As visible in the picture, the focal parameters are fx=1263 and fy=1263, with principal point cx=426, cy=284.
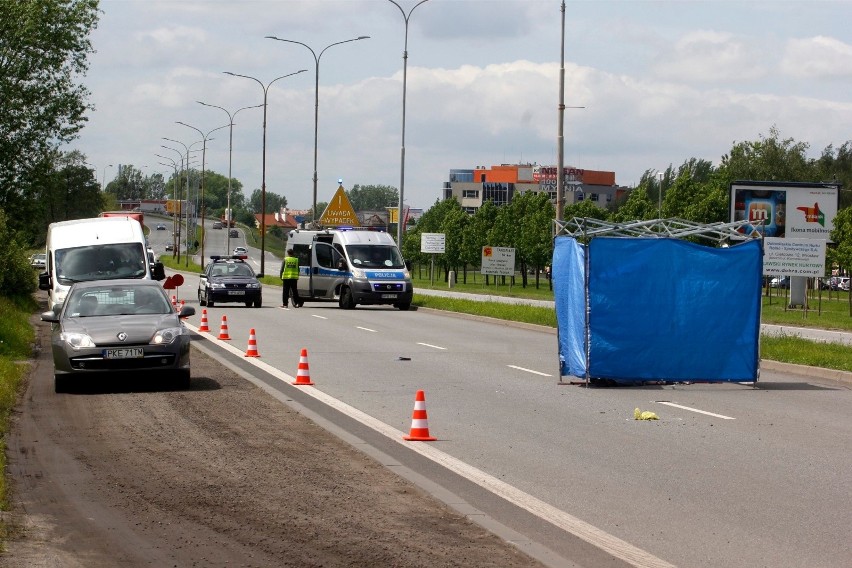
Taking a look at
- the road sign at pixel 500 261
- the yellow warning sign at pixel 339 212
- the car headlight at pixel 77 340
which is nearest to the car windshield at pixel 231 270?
the yellow warning sign at pixel 339 212

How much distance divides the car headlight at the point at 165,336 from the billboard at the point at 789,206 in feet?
124

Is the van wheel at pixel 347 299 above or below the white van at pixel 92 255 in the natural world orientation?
below

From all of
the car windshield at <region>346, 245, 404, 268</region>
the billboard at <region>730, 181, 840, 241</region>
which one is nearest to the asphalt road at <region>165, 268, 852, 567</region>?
the car windshield at <region>346, 245, 404, 268</region>

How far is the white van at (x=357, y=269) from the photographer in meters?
41.3

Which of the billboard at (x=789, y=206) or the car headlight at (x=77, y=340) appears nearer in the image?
the car headlight at (x=77, y=340)

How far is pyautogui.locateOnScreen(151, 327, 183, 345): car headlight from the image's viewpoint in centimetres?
1592

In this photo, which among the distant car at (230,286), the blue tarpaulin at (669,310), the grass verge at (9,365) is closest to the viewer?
the grass verge at (9,365)

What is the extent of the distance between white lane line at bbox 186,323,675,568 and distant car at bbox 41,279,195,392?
109 inches

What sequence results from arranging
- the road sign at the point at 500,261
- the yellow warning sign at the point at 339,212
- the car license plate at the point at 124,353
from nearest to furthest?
the car license plate at the point at 124,353
the yellow warning sign at the point at 339,212
the road sign at the point at 500,261

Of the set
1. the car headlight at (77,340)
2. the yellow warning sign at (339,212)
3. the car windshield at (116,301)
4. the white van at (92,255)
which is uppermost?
the yellow warning sign at (339,212)

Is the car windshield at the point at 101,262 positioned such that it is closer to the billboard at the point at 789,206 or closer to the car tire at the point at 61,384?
the car tire at the point at 61,384

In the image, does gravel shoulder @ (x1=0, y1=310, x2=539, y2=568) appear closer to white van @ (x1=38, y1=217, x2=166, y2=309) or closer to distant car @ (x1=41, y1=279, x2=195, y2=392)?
distant car @ (x1=41, y1=279, x2=195, y2=392)

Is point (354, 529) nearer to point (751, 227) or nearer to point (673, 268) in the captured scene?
point (673, 268)

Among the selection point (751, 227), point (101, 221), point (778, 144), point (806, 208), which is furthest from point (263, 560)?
point (778, 144)
